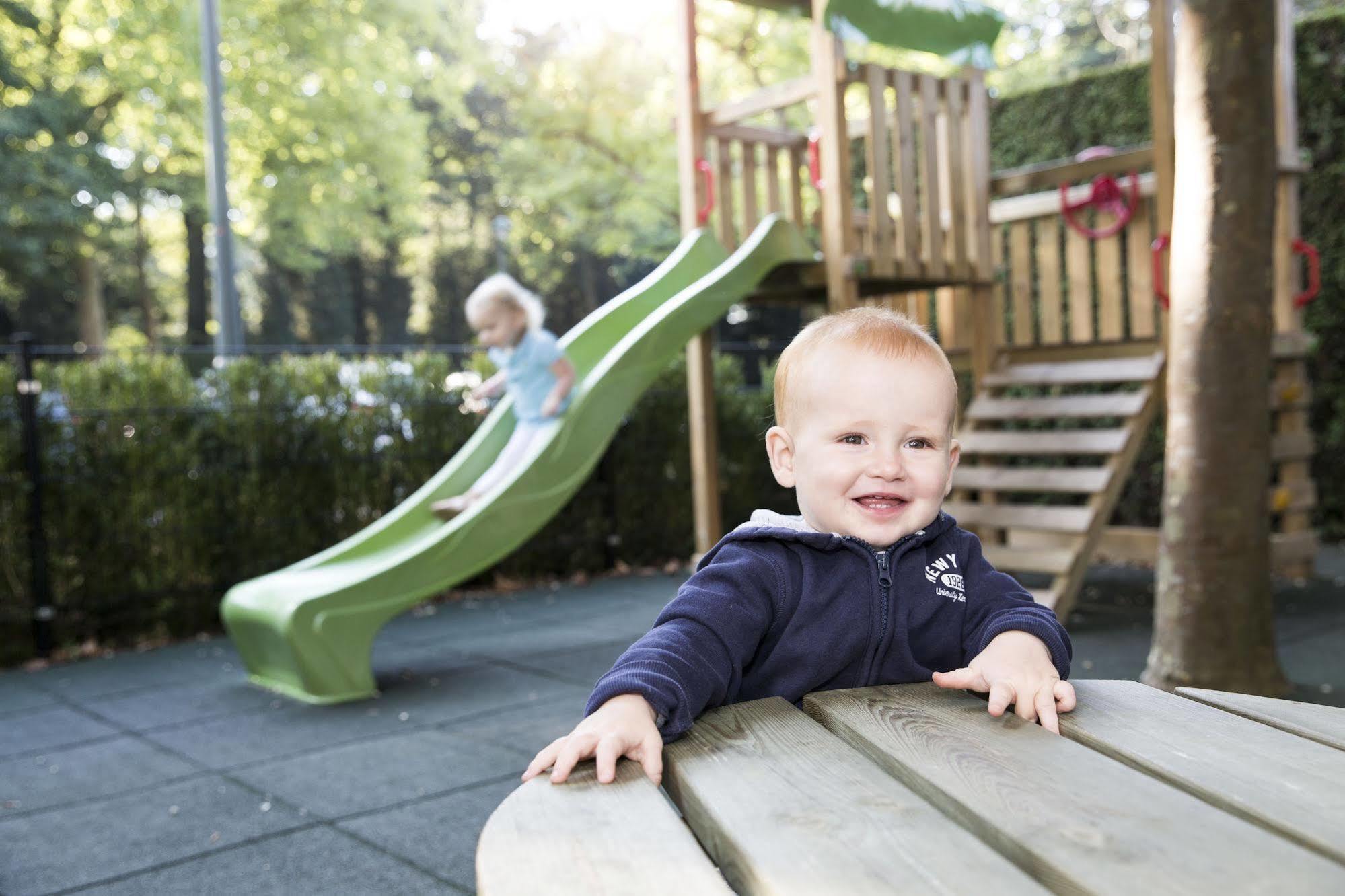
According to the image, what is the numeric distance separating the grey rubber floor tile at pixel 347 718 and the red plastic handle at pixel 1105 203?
13.8 feet

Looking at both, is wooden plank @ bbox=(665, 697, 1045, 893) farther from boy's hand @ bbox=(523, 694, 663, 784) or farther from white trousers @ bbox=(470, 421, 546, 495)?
white trousers @ bbox=(470, 421, 546, 495)

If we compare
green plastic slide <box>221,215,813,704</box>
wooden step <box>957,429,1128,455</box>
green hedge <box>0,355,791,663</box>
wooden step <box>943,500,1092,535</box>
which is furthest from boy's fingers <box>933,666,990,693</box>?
wooden step <box>957,429,1128,455</box>

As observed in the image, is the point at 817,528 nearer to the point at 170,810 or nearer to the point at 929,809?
the point at 929,809

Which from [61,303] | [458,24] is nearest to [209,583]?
[458,24]

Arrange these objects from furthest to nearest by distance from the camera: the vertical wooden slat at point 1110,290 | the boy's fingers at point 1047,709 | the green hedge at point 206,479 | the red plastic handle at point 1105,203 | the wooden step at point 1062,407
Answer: the vertical wooden slat at point 1110,290, the red plastic handle at point 1105,203, the green hedge at point 206,479, the wooden step at point 1062,407, the boy's fingers at point 1047,709

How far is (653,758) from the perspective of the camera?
1.25 meters

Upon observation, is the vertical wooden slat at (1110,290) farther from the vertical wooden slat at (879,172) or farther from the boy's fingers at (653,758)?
the boy's fingers at (653,758)

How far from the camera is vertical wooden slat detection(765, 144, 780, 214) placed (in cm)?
784

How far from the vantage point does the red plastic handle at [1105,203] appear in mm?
6926

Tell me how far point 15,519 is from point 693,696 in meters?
6.30

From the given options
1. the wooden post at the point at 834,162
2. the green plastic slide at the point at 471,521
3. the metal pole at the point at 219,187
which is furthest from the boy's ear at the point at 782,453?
the metal pole at the point at 219,187

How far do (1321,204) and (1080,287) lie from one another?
2.48 metres

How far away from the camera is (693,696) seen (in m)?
1.44

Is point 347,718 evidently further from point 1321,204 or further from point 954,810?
point 1321,204
